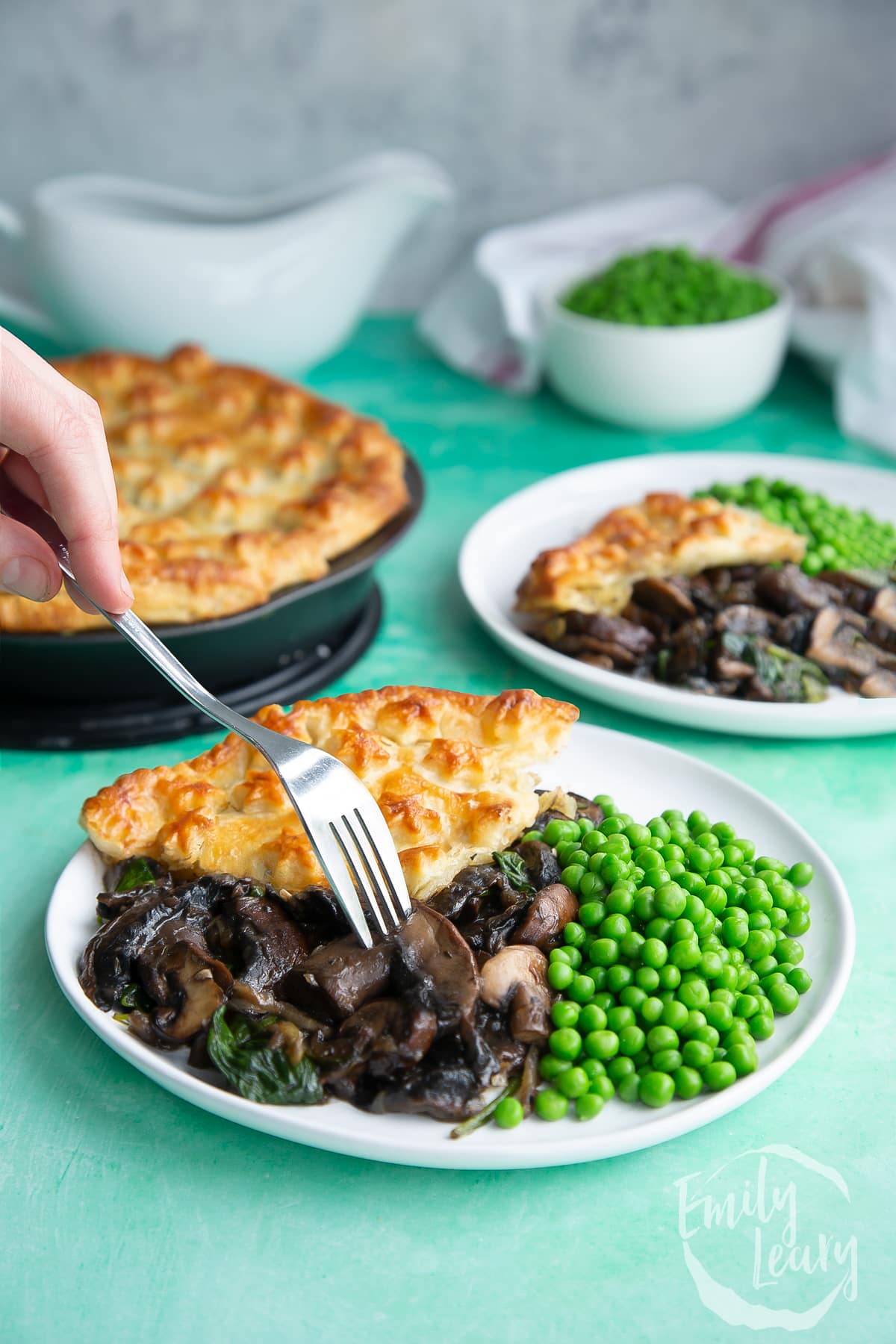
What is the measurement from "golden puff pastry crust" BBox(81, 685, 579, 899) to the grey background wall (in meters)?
3.92

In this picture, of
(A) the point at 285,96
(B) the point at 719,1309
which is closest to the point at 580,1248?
(B) the point at 719,1309

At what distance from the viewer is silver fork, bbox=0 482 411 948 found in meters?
2.09

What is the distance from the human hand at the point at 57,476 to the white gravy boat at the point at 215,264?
244 cm

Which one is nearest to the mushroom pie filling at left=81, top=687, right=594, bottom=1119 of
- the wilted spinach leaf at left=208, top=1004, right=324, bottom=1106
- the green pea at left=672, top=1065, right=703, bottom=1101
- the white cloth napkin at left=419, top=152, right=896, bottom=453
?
the wilted spinach leaf at left=208, top=1004, right=324, bottom=1106

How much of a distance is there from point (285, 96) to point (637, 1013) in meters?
4.81

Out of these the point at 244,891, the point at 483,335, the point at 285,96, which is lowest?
the point at 483,335

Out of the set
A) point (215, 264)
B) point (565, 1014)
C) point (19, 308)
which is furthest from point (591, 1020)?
point (19, 308)

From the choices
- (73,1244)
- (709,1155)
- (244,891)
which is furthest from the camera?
(244,891)

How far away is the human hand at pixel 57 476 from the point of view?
1959 millimetres

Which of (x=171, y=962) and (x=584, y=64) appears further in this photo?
(x=584, y=64)

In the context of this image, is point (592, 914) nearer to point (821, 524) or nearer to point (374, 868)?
point (374, 868)

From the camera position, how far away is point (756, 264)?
218 inches

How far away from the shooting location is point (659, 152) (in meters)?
5.75

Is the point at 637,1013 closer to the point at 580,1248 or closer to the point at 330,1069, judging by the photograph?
the point at 580,1248
